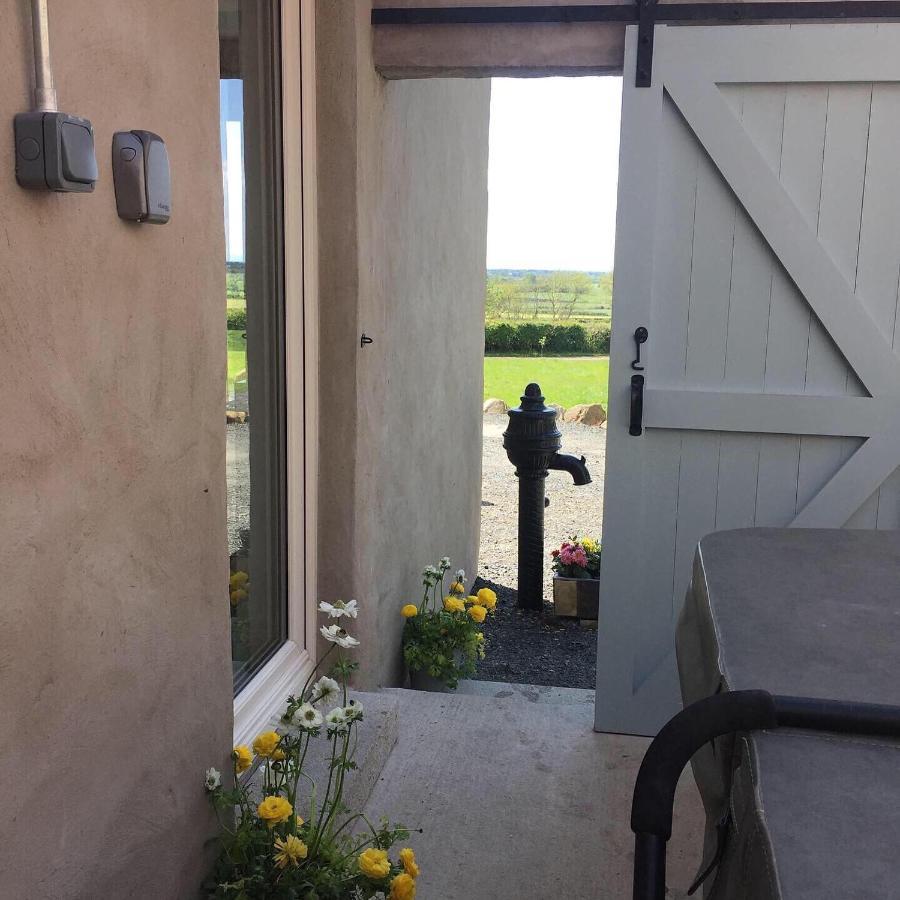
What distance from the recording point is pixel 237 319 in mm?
2602

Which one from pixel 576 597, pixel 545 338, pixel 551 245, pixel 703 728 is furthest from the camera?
pixel 551 245

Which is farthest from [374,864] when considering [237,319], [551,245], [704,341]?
[551,245]

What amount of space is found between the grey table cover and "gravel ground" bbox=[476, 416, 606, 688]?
3161mm

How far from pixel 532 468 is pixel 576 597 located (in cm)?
88

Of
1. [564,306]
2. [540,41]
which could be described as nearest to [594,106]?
[564,306]

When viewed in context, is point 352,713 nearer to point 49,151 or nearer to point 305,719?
point 305,719

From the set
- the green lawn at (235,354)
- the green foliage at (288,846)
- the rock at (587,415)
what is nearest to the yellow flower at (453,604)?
the green lawn at (235,354)

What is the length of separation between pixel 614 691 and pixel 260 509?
147cm

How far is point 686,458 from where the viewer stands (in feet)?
10.8

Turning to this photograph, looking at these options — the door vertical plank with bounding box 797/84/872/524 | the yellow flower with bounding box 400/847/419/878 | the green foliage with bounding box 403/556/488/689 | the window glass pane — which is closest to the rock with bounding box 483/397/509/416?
the green foliage with bounding box 403/556/488/689

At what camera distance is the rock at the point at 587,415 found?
1547 cm

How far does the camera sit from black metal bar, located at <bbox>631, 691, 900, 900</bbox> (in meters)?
1.15

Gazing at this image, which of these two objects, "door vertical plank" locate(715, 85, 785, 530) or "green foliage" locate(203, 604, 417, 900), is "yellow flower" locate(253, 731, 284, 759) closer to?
"green foliage" locate(203, 604, 417, 900)

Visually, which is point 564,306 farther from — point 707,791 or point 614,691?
point 707,791
